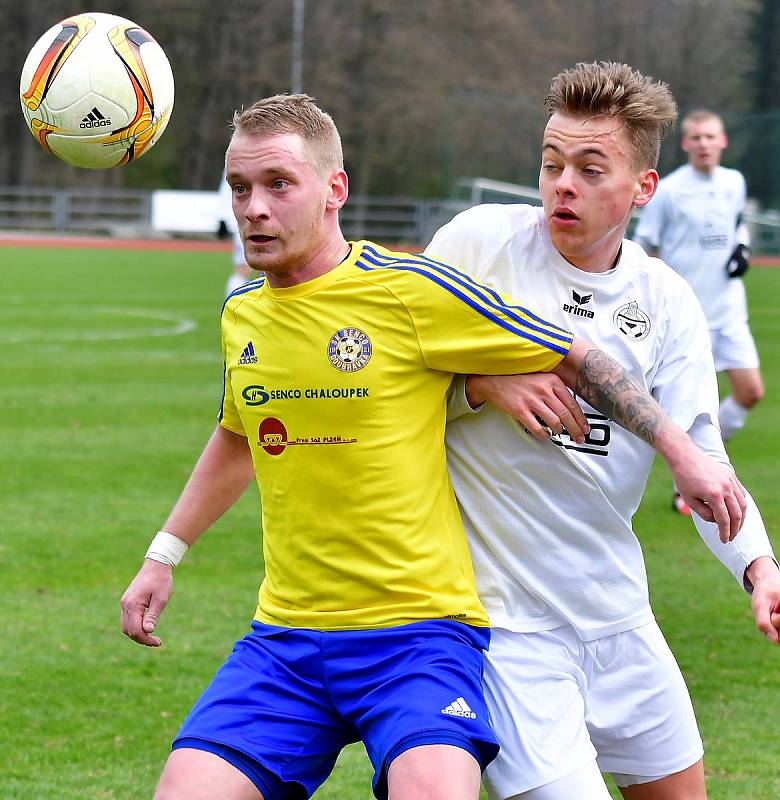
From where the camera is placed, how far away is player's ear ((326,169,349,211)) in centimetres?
322

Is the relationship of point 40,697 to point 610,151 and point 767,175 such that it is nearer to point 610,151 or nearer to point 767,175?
point 610,151

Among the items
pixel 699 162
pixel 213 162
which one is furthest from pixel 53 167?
pixel 699 162

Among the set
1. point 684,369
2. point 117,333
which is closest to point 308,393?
point 684,369

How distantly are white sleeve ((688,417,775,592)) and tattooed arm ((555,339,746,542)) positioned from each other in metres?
0.17

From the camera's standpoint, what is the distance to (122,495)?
27.7 feet

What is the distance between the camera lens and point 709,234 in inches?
378

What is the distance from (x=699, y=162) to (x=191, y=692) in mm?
5969

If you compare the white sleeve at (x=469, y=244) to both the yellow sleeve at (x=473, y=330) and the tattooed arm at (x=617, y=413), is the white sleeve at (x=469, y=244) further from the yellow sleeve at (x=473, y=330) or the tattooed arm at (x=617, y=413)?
the tattooed arm at (x=617, y=413)

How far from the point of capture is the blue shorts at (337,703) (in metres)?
2.85

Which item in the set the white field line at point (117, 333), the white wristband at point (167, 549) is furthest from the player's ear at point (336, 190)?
the white field line at point (117, 333)

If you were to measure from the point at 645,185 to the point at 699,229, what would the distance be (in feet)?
21.5

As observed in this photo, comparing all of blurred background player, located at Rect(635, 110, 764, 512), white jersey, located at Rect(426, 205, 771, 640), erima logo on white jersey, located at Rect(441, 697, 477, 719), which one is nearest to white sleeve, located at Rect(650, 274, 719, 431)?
white jersey, located at Rect(426, 205, 771, 640)

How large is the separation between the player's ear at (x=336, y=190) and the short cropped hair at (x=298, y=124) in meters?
0.02

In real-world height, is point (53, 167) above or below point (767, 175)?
below
